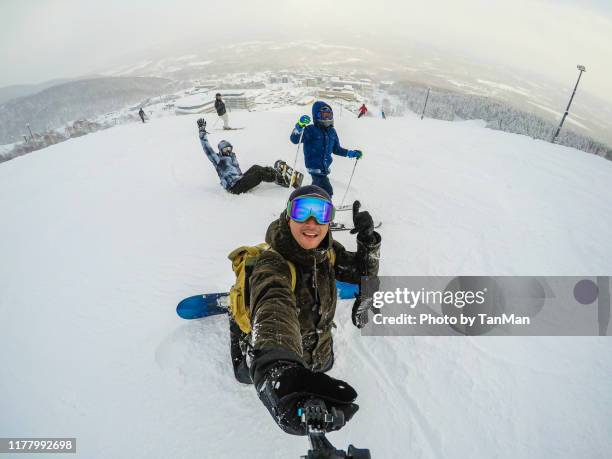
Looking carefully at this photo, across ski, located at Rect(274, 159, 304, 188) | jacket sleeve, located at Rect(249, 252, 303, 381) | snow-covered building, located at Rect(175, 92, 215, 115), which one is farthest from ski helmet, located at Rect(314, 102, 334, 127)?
snow-covered building, located at Rect(175, 92, 215, 115)

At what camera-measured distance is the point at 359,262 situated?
10.8ft

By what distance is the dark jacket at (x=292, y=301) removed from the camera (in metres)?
1.79

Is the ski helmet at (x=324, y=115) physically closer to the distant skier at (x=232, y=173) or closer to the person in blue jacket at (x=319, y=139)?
the person in blue jacket at (x=319, y=139)

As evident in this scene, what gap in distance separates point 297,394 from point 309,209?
1.43 meters

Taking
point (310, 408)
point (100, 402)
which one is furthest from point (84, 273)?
point (310, 408)

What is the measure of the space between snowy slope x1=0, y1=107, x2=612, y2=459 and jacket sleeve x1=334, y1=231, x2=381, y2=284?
0.99 metres

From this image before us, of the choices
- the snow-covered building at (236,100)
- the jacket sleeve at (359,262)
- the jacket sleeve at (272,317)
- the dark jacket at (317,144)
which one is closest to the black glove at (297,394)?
the jacket sleeve at (272,317)

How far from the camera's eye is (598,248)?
5.73 metres

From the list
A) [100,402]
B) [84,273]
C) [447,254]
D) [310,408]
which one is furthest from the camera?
[447,254]

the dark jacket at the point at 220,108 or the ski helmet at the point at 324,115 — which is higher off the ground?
the ski helmet at the point at 324,115

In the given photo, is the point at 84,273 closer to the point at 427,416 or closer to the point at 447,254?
the point at 427,416

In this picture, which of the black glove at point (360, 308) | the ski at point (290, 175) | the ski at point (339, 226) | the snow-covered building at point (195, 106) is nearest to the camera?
the black glove at point (360, 308)

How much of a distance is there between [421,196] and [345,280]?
542cm

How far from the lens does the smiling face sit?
237 centimetres
